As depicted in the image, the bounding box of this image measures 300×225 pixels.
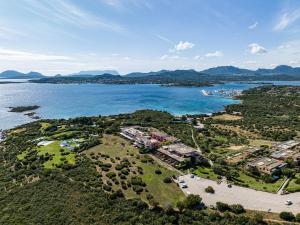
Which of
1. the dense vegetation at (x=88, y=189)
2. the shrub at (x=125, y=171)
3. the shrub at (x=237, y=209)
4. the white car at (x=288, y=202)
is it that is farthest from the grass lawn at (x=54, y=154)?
the white car at (x=288, y=202)

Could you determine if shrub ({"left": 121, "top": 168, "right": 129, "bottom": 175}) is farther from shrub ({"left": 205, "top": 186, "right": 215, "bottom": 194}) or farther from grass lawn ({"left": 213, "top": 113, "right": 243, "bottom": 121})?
grass lawn ({"left": 213, "top": 113, "right": 243, "bottom": 121})

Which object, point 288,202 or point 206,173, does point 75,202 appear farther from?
point 288,202

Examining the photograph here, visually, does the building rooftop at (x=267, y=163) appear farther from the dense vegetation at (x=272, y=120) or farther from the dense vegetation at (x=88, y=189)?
the dense vegetation at (x=272, y=120)

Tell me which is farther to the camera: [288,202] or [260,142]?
[260,142]

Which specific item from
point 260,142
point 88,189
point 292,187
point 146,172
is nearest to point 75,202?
point 88,189

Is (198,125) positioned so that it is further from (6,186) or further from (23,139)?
(6,186)

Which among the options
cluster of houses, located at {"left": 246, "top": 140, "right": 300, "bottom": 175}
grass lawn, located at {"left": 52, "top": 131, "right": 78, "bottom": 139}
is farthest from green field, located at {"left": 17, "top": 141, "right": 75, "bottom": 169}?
cluster of houses, located at {"left": 246, "top": 140, "right": 300, "bottom": 175}
